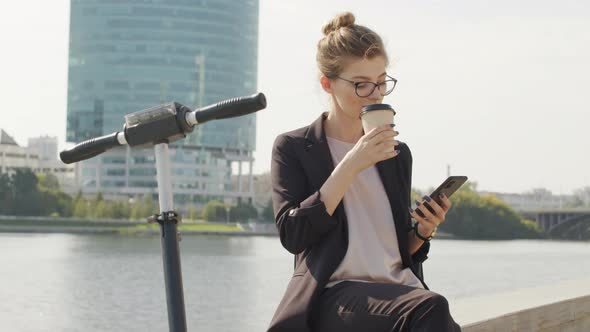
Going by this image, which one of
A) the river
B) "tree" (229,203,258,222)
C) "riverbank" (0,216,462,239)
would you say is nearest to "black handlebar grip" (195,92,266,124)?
the river

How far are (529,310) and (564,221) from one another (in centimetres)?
7807

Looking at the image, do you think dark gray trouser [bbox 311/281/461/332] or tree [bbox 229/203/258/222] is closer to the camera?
dark gray trouser [bbox 311/281/461/332]

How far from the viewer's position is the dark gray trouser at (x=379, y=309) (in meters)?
2.06

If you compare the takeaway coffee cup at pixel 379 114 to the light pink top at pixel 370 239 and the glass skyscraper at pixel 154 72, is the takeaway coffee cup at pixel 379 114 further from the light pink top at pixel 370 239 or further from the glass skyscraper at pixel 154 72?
the glass skyscraper at pixel 154 72

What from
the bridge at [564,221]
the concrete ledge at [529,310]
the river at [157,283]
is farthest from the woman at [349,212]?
the bridge at [564,221]

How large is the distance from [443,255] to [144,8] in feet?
218

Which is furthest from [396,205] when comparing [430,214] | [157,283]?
[157,283]

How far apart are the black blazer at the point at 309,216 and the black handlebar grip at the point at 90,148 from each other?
617 mm

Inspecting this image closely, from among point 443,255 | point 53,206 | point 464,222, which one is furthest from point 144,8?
point 443,255

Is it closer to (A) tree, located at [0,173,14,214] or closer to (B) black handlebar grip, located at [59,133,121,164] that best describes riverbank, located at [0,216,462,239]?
(A) tree, located at [0,173,14,214]

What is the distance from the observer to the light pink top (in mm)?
2365

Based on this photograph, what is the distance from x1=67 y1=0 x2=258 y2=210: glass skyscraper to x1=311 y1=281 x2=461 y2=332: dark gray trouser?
10353cm

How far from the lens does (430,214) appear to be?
2512 mm

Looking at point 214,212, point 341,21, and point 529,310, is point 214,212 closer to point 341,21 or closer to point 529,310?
point 529,310
